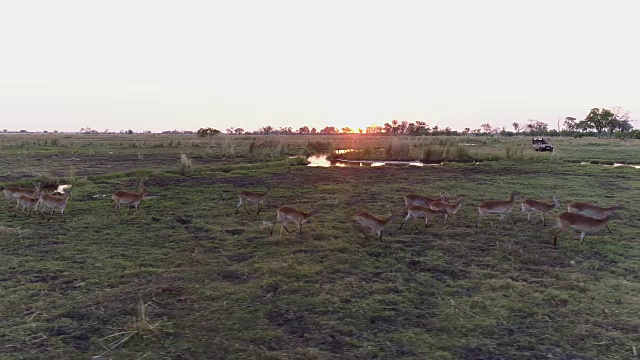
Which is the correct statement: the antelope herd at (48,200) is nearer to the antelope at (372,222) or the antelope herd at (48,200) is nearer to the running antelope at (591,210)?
the antelope at (372,222)

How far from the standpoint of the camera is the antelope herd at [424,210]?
31.0ft

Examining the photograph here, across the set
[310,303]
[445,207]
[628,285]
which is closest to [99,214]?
[310,303]

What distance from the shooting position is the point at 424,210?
1095 centimetres

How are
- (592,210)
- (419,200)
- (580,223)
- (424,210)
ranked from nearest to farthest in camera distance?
1. (580,223)
2. (424,210)
3. (592,210)
4. (419,200)

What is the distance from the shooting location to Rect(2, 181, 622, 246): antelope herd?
31.0 ft

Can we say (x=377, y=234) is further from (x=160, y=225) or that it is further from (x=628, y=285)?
(x=160, y=225)

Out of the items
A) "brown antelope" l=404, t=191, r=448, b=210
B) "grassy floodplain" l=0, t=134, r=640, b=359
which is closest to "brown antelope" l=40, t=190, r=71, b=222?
"grassy floodplain" l=0, t=134, r=640, b=359

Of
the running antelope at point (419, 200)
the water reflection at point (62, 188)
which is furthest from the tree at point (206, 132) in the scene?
the running antelope at point (419, 200)

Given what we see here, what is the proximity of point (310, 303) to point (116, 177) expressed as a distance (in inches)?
672

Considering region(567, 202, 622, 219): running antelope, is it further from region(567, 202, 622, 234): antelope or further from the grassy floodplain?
the grassy floodplain

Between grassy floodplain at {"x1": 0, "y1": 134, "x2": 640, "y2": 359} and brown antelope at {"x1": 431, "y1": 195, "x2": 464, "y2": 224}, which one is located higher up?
brown antelope at {"x1": 431, "y1": 195, "x2": 464, "y2": 224}

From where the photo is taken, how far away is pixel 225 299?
21.0 feet

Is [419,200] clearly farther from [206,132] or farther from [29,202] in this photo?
[206,132]

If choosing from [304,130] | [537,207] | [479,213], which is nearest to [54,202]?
[479,213]
